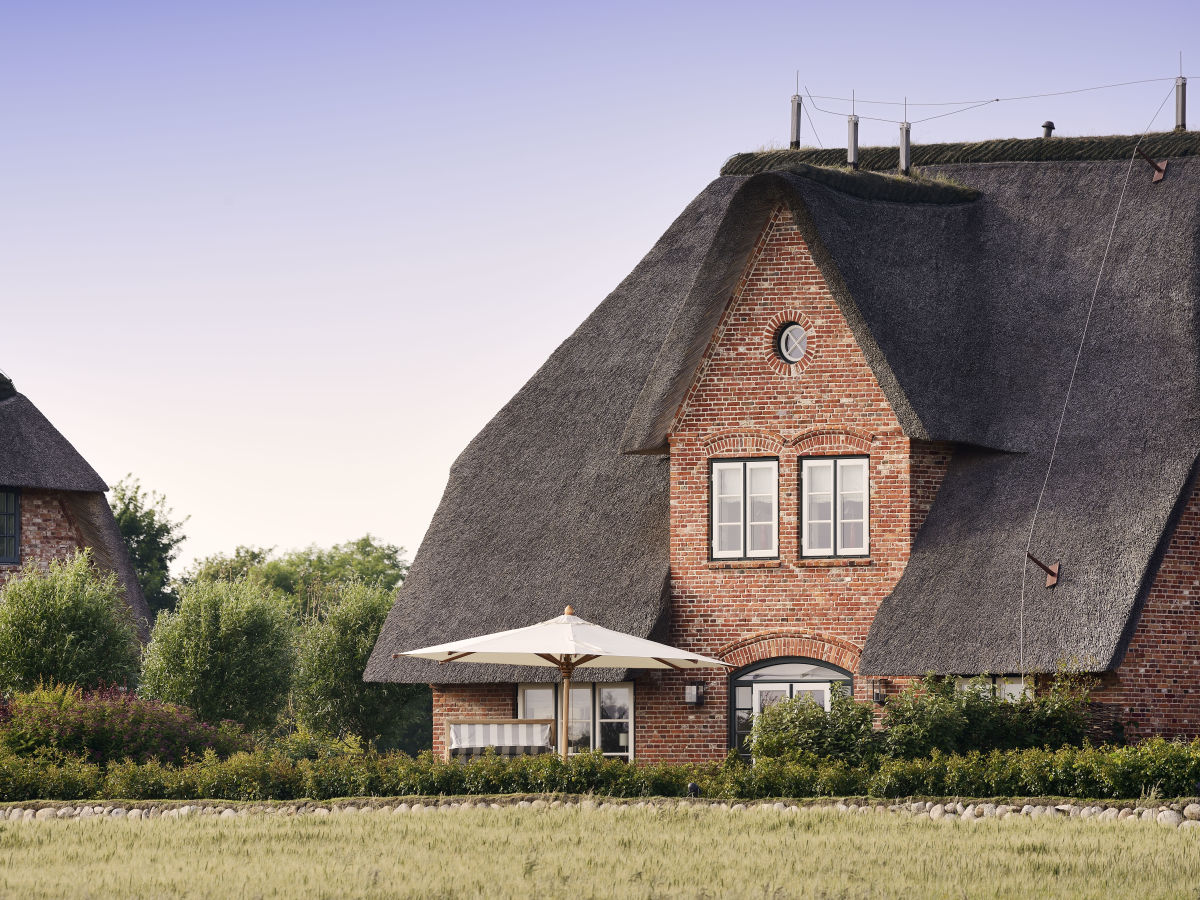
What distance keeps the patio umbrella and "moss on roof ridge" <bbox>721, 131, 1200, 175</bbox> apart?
310 inches

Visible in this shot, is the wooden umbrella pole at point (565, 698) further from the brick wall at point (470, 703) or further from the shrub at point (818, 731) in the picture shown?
the brick wall at point (470, 703)

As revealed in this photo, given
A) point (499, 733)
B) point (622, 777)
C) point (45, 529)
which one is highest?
point (45, 529)

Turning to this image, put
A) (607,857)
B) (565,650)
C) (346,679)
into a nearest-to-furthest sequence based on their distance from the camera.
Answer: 1. (607,857)
2. (565,650)
3. (346,679)

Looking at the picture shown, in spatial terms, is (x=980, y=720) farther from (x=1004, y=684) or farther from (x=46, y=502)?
(x=46, y=502)

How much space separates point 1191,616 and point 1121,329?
15.3 ft

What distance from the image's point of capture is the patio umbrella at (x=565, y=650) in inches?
974

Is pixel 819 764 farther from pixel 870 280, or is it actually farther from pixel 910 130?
pixel 910 130

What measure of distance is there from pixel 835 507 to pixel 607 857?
37.2 feet

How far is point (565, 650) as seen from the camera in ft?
80.5

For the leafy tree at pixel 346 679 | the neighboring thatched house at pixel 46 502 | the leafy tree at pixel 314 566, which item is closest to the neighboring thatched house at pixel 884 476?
the leafy tree at pixel 346 679

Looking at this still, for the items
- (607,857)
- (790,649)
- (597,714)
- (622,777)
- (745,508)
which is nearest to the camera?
(607,857)

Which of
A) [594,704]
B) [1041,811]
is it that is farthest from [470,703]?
[1041,811]

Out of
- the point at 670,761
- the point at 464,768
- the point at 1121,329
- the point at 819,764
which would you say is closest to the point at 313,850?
the point at 464,768

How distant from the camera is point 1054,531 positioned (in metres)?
25.9
